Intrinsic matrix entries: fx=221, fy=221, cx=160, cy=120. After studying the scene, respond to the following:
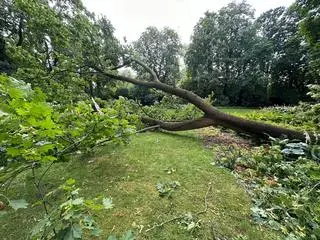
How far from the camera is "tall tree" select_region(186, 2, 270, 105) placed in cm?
2009

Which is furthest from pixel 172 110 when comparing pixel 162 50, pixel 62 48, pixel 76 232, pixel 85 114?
pixel 162 50

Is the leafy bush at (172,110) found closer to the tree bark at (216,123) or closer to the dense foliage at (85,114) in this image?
the dense foliage at (85,114)

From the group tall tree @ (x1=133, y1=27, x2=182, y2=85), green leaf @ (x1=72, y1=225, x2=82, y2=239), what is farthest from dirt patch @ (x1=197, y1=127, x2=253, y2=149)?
tall tree @ (x1=133, y1=27, x2=182, y2=85)

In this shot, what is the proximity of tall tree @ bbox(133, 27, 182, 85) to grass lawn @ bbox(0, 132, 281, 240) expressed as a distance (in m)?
20.1

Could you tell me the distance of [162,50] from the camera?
2386cm

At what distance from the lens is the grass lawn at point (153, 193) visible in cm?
216

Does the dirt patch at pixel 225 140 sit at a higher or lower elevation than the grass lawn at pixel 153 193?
higher

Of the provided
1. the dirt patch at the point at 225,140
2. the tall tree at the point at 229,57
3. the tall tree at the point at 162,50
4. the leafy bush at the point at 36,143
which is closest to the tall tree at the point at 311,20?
the dirt patch at the point at 225,140

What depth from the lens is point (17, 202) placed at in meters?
0.84

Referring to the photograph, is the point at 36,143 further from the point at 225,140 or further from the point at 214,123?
the point at 225,140

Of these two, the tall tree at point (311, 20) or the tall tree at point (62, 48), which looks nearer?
the tall tree at point (62, 48)

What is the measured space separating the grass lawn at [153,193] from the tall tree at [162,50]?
2009cm

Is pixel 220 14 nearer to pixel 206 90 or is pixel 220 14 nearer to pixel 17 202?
pixel 206 90

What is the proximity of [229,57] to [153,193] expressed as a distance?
21.0 metres
